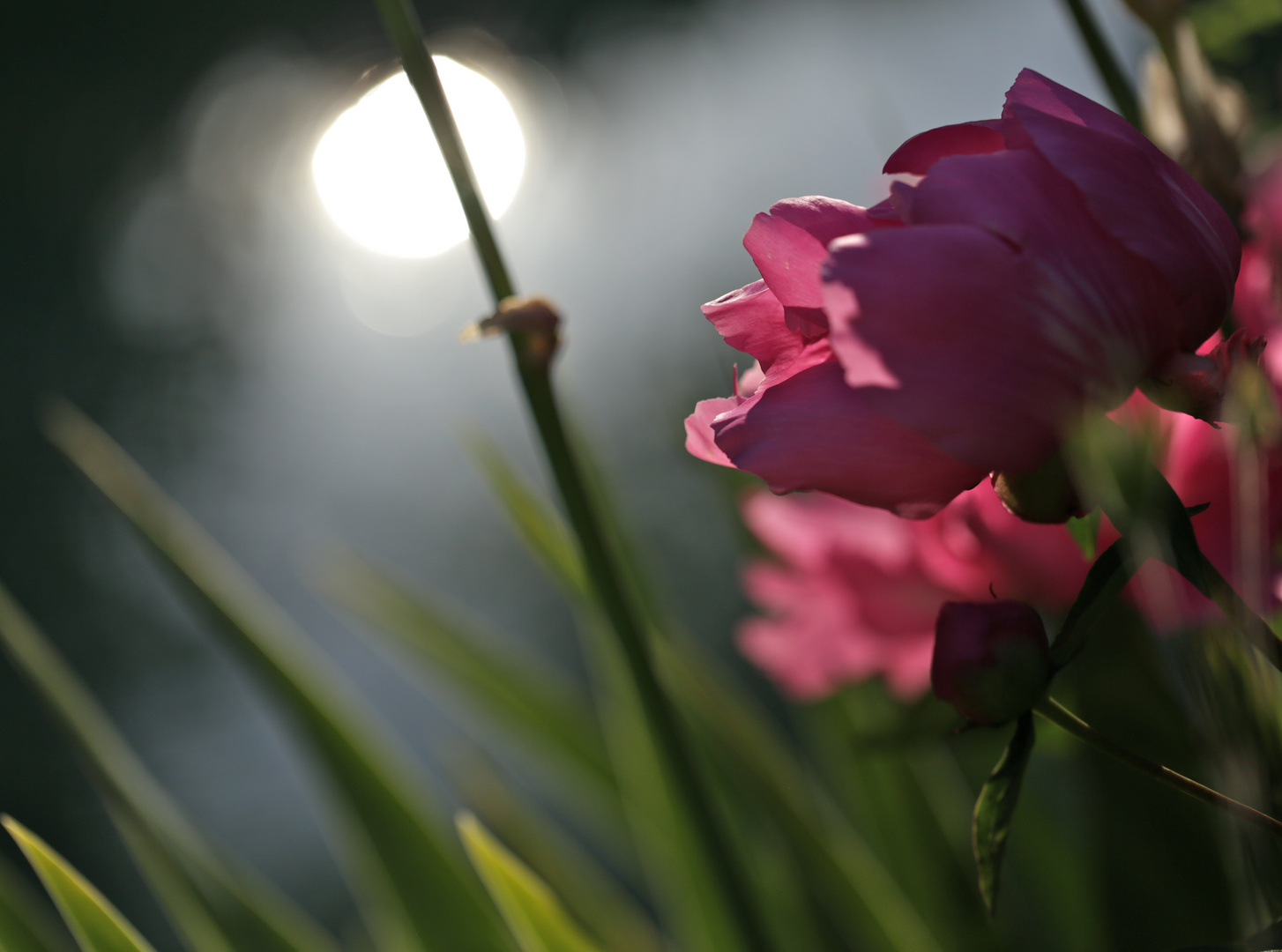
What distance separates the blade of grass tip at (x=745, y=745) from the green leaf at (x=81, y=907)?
0.33 feet

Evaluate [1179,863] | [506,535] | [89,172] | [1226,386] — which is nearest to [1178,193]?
[1226,386]

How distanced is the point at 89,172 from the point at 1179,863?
1.57m

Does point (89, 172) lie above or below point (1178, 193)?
above

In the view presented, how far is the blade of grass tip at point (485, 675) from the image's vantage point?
0.95 ft

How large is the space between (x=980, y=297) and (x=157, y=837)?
0.69 ft

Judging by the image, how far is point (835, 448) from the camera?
0.07m

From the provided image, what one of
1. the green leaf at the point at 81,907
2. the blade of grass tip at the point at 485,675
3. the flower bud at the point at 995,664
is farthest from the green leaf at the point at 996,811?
the blade of grass tip at the point at 485,675

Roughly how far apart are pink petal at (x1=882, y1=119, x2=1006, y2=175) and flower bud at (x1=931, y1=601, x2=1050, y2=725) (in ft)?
0.12

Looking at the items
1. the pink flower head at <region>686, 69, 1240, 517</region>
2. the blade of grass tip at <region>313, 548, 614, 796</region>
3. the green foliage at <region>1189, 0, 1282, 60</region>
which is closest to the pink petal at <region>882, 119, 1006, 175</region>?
the pink flower head at <region>686, 69, 1240, 517</region>

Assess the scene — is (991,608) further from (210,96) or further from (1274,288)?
(210,96)

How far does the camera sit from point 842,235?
2.8 inches

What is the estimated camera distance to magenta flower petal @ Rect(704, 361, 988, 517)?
68mm

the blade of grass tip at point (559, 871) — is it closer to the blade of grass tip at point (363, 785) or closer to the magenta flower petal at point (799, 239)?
the blade of grass tip at point (363, 785)

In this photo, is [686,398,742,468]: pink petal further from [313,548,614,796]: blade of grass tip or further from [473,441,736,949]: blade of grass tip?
[313,548,614,796]: blade of grass tip
